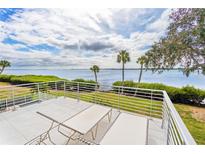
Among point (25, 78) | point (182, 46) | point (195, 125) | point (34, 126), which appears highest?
point (182, 46)

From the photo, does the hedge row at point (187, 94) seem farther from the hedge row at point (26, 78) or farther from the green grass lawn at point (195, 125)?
the hedge row at point (26, 78)

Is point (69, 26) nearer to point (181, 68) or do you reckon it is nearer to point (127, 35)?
point (127, 35)

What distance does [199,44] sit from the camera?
385 cm

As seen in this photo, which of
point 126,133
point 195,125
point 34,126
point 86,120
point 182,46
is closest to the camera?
point 126,133

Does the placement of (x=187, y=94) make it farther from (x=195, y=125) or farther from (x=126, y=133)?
(x=126, y=133)

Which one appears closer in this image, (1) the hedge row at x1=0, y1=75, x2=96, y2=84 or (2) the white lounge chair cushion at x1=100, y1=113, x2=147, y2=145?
(2) the white lounge chair cushion at x1=100, y1=113, x2=147, y2=145

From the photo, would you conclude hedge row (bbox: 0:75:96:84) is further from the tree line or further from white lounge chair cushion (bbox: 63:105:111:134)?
white lounge chair cushion (bbox: 63:105:111:134)

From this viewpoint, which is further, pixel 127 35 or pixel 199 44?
pixel 127 35

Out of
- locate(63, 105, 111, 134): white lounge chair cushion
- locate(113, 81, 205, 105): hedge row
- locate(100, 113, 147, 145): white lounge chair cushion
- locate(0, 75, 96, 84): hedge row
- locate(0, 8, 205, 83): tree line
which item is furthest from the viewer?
locate(0, 75, 96, 84): hedge row

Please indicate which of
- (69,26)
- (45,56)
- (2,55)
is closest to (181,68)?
(69,26)

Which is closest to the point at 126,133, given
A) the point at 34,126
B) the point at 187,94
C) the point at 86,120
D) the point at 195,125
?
the point at 86,120

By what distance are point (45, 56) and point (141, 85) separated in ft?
14.7

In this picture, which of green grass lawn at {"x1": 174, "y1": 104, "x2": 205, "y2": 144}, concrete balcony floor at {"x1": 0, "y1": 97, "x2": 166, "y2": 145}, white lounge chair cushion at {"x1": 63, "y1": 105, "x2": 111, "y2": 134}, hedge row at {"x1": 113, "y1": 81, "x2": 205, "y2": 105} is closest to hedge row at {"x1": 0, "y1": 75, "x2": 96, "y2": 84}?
hedge row at {"x1": 113, "y1": 81, "x2": 205, "y2": 105}

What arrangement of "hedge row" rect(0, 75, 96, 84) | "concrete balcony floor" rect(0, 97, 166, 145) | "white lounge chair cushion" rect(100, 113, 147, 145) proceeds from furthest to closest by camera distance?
"hedge row" rect(0, 75, 96, 84)
"concrete balcony floor" rect(0, 97, 166, 145)
"white lounge chair cushion" rect(100, 113, 147, 145)
